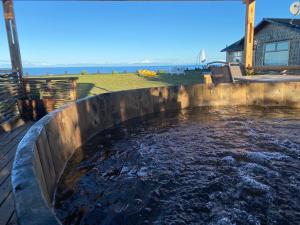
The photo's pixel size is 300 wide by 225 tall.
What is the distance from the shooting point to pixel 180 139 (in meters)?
5.18

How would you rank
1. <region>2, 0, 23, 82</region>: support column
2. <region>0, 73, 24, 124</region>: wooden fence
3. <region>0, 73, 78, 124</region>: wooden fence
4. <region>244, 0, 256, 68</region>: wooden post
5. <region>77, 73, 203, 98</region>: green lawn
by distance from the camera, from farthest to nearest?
<region>77, 73, 203, 98</region>: green lawn → <region>244, 0, 256, 68</region>: wooden post → <region>2, 0, 23, 82</region>: support column → <region>0, 73, 78, 124</region>: wooden fence → <region>0, 73, 24, 124</region>: wooden fence

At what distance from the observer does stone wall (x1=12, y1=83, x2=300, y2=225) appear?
149 centimetres

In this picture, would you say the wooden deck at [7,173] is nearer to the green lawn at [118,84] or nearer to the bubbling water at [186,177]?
the bubbling water at [186,177]

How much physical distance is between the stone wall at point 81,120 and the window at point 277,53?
41.0 feet

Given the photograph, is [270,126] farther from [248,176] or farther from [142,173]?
[142,173]

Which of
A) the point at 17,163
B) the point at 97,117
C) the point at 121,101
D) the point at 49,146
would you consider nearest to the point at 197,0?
the point at 121,101

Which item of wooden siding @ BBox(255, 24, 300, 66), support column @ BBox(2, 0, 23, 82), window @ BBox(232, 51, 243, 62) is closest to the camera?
support column @ BBox(2, 0, 23, 82)

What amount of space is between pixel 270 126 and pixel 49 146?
5.15 meters

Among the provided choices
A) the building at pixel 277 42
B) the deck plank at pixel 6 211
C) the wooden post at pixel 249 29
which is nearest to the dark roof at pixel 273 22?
the building at pixel 277 42

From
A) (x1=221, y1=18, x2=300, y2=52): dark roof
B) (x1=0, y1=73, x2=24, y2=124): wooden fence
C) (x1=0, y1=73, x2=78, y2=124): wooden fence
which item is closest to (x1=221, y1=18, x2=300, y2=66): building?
(x1=221, y1=18, x2=300, y2=52): dark roof

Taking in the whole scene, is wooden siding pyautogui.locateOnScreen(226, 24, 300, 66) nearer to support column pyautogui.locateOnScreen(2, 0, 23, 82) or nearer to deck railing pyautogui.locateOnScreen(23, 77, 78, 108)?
deck railing pyautogui.locateOnScreen(23, 77, 78, 108)

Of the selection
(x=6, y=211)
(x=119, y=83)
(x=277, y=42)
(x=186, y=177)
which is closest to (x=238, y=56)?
(x=277, y=42)

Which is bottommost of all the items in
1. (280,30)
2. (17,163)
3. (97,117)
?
(97,117)

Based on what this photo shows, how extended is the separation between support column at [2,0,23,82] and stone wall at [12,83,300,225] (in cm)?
314
